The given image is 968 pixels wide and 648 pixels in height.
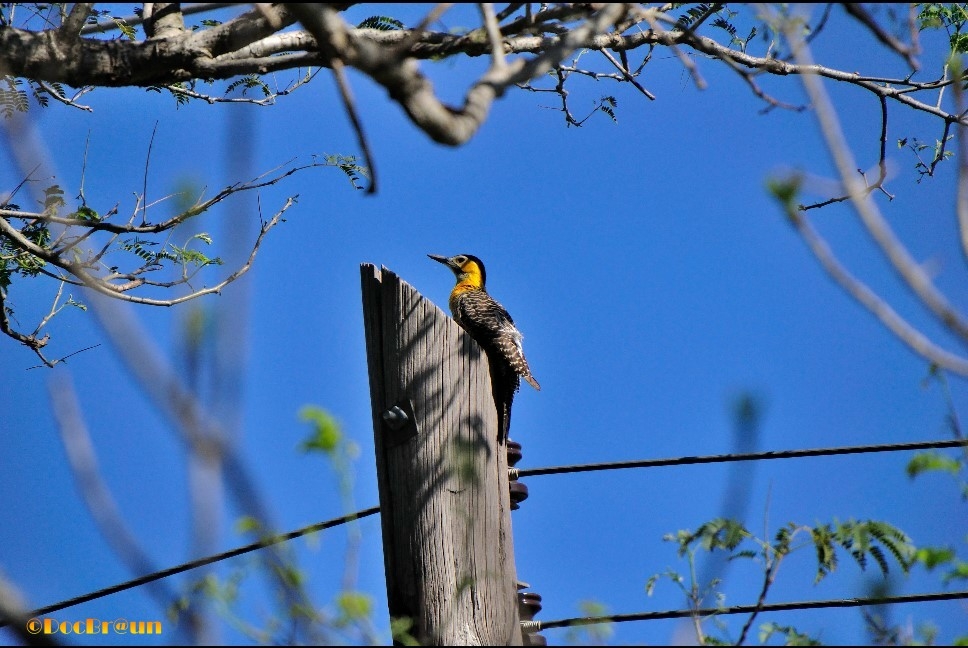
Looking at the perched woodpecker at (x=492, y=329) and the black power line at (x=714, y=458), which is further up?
the perched woodpecker at (x=492, y=329)

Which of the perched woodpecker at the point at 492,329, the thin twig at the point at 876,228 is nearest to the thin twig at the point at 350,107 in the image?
the thin twig at the point at 876,228

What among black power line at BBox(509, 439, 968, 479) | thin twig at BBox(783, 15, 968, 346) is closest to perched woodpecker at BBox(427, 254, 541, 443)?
black power line at BBox(509, 439, 968, 479)

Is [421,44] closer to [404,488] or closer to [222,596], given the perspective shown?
[404,488]

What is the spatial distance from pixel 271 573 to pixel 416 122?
33.5 inches

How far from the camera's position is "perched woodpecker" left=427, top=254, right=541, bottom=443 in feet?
13.5

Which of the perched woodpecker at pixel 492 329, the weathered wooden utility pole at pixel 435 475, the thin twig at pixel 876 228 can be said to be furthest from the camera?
the perched woodpecker at pixel 492 329

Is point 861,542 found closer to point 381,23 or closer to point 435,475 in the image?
point 435,475

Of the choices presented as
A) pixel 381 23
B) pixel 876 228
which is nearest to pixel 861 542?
pixel 876 228

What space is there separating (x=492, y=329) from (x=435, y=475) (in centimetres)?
296

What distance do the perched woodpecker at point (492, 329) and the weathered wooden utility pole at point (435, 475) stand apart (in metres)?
0.37

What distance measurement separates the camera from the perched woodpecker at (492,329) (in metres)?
4.10

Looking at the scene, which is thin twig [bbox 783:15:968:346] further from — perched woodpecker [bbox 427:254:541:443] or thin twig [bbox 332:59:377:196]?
perched woodpecker [bbox 427:254:541:443]

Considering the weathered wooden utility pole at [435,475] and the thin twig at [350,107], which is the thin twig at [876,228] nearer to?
the thin twig at [350,107]

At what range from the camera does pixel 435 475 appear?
305cm
